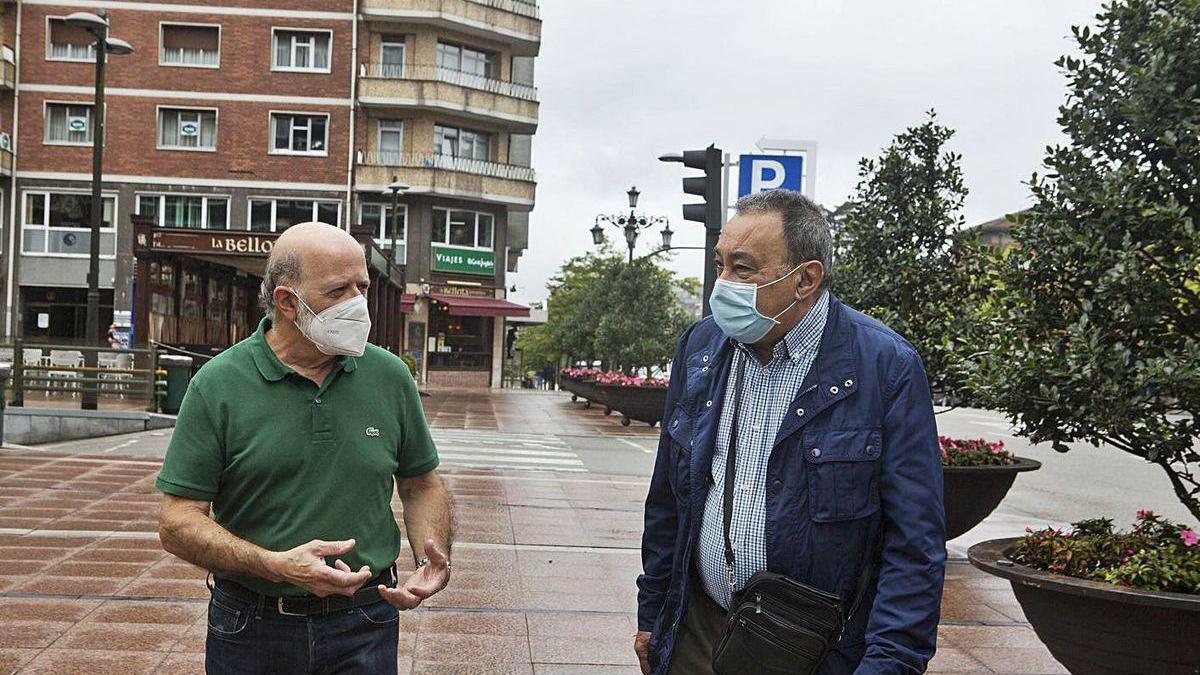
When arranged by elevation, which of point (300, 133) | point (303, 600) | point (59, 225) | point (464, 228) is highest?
point (300, 133)

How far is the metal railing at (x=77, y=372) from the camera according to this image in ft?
59.0

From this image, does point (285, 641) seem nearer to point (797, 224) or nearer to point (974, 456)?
point (797, 224)

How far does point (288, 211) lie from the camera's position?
41.0m

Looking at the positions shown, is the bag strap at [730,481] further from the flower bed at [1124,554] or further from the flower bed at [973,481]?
the flower bed at [973,481]

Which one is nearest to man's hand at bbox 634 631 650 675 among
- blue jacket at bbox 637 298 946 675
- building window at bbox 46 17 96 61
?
blue jacket at bbox 637 298 946 675

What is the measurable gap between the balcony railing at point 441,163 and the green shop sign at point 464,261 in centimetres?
286

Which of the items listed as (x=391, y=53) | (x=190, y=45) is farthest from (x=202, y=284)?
(x=391, y=53)

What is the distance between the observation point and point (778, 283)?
9.89ft

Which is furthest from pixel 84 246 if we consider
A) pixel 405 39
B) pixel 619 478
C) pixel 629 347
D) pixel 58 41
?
pixel 619 478

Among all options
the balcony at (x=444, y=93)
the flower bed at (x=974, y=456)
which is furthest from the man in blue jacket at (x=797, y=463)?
the balcony at (x=444, y=93)

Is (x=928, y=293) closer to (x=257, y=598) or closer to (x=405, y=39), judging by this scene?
(x=257, y=598)

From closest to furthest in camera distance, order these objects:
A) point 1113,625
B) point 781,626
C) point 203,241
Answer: point 781,626 → point 1113,625 → point 203,241

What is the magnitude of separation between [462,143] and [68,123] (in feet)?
42.7

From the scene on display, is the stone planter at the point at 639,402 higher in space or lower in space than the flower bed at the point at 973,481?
lower
